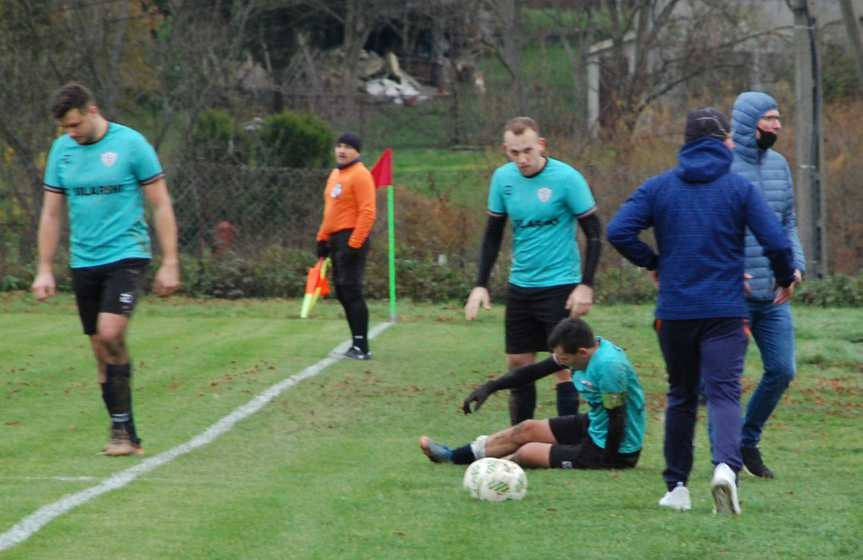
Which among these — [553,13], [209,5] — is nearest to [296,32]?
[553,13]

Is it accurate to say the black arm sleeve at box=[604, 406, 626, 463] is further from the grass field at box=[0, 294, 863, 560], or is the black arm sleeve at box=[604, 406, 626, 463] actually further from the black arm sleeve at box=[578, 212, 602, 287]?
the black arm sleeve at box=[578, 212, 602, 287]

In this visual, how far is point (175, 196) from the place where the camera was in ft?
71.9

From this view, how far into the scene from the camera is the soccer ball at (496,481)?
22.1 feet

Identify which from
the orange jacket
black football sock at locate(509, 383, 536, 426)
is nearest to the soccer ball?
black football sock at locate(509, 383, 536, 426)

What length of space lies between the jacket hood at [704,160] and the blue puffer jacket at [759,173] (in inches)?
51.7

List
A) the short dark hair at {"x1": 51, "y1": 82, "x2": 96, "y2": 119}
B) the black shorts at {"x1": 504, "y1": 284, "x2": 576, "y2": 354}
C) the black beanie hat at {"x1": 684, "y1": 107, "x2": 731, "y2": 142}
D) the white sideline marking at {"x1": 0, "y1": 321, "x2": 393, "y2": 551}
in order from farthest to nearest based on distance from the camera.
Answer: the black shorts at {"x1": 504, "y1": 284, "x2": 576, "y2": 354} → the short dark hair at {"x1": 51, "y1": 82, "x2": 96, "y2": 119} → the black beanie hat at {"x1": 684, "y1": 107, "x2": 731, "y2": 142} → the white sideline marking at {"x1": 0, "y1": 321, "x2": 393, "y2": 551}

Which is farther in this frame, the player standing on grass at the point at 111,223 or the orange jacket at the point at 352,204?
the orange jacket at the point at 352,204

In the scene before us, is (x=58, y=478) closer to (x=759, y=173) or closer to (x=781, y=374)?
(x=781, y=374)

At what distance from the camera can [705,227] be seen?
6.18 metres

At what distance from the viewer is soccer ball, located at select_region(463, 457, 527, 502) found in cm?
673

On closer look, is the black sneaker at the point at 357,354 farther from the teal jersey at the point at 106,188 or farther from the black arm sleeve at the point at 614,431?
the black arm sleeve at the point at 614,431

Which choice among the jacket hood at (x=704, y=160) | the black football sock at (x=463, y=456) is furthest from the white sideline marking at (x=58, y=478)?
the jacket hood at (x=704, y=160)

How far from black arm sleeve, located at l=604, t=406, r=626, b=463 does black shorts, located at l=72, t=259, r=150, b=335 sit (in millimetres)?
2691

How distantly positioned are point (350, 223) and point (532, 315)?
14.9 ft
